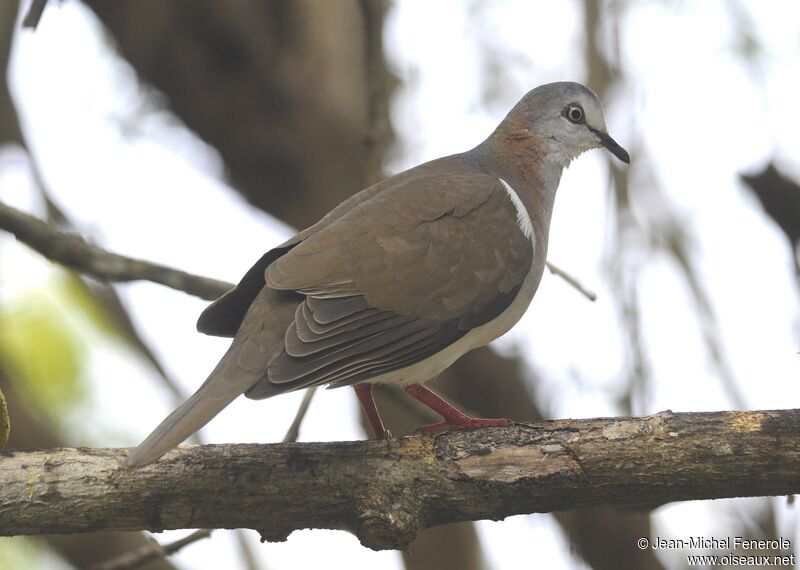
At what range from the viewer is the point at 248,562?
5719 millimetres

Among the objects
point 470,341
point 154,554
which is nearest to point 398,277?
point 470,341

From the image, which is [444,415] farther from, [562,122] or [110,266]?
[562,122]

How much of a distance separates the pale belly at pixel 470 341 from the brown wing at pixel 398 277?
0.06m

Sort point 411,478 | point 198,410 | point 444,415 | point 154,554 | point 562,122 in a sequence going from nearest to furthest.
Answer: point 198,410 < point 411,478 < point 154,554 < point 444,415 < point 562,122

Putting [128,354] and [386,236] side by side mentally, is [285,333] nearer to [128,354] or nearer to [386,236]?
[386,236]

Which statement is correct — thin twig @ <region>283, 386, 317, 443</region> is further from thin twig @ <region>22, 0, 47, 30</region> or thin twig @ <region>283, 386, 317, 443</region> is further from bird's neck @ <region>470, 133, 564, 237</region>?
thin twig @ <region>22, 0, 47, 30</region>

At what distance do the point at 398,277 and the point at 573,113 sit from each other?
1.82 m

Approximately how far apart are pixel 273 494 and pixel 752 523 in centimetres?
329

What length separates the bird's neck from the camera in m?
4.84

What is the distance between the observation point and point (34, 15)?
9.77ft

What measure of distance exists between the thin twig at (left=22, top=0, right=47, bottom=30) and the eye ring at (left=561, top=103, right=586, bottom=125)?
116 inches

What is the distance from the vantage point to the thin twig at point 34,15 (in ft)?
9.70

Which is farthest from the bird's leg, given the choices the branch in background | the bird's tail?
the branch in background

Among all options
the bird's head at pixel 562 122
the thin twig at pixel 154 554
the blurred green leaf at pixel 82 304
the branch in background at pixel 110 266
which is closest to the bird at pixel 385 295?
the branch in background at pixel 110 266
